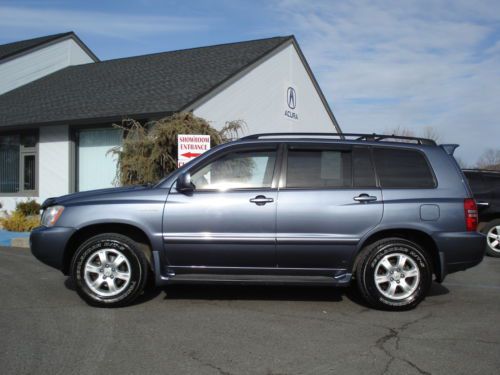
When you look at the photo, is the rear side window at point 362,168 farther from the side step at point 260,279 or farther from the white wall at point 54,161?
the white wall at point 54,161

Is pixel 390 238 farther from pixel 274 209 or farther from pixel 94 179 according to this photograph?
pixel 94 179

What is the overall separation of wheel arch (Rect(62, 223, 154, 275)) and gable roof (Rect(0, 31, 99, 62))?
49.2 feet

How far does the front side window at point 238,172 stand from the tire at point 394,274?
1.33 meters

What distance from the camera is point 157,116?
1187cm

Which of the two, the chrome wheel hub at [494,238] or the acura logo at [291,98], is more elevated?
the acura logo at [291,98]

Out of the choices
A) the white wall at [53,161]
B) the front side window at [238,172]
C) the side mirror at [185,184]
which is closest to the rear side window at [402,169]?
the front side window at [238,172]

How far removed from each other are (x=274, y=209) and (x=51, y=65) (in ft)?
57.1

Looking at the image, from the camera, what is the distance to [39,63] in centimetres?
1919

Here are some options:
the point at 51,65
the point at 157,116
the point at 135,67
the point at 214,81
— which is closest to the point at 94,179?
the point at 157,116

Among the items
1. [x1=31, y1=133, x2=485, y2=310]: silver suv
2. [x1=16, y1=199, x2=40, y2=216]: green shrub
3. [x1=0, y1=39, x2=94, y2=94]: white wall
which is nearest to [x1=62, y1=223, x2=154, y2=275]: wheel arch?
[x1=31, y1=133, x2=485, y2=310]: silver suv

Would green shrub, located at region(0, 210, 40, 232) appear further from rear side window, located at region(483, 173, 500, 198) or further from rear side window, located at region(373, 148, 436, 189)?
rear side window, located at region(483, 173, 500, 198)

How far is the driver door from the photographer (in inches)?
201

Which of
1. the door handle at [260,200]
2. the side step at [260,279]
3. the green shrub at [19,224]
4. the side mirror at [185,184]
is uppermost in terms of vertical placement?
the side mirror at [185,184]

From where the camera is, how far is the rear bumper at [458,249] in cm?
514
